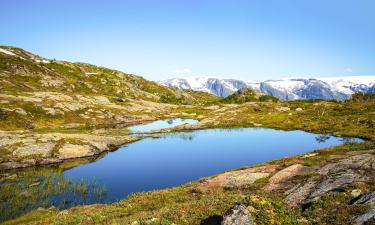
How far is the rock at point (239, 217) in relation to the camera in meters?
20.2

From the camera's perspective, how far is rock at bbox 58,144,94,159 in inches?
3093

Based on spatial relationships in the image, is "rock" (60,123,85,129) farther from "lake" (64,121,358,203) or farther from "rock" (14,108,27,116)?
"lake" (64,121,358,203)

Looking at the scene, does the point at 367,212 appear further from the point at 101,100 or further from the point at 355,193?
the point at 101,100

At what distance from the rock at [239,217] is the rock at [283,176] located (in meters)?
15.1

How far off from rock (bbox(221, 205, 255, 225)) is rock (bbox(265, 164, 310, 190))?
15.1 m

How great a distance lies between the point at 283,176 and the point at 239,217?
20.5 meters

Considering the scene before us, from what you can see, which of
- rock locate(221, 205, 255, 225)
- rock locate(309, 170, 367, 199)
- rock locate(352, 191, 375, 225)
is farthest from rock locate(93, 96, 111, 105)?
rock locate(352, 191, 375, 225)

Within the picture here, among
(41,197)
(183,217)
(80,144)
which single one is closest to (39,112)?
(80,144)

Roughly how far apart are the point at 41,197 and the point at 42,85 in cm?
15874

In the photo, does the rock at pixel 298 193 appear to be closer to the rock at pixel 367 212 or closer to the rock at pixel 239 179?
the rock at pixel 367 212

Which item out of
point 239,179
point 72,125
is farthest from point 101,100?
point 239,179

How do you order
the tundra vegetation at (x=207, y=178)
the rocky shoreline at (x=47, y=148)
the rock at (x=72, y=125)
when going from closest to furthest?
the tundra vegetation at (x=207, y=178) → the rocky shoreline at (x=47, y=148) → the rock at (x=72, y=125)

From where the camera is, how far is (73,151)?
264ft

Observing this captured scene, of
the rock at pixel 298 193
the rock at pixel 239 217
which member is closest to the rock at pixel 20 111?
the rock at pixel 298 193
